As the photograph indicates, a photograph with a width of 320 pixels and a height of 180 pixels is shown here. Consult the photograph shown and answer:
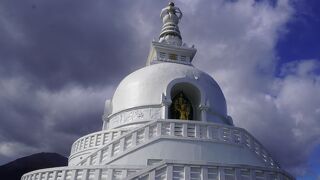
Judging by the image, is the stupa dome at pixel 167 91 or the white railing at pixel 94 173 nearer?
the white railing at pixel 94 173

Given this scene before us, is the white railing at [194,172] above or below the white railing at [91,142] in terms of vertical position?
below

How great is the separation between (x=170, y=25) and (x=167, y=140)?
Answer: 16123 mm

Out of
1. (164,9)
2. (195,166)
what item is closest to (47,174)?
(195,166)

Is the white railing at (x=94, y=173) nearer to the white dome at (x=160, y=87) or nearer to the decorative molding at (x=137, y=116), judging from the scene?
the decorative molding at (x=137, y=116)

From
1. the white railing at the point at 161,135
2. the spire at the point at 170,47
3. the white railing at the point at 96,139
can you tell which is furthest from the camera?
the spire at the point at 170,47

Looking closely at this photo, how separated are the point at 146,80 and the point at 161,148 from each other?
22.7 feet

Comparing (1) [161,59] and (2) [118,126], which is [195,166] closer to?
(2) [118,126]

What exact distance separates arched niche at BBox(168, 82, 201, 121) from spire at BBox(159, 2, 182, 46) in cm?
728

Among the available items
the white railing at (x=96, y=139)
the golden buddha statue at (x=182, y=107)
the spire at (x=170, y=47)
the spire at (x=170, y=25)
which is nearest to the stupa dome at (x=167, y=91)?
the golden buddha statue at (x=182, y=107)

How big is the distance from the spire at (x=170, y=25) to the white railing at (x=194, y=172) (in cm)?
1640

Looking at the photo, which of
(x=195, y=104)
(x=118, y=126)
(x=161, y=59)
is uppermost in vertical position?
(x=161, y=59)

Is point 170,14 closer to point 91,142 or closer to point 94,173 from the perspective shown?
point 91,142

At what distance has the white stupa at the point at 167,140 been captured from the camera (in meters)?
11.1

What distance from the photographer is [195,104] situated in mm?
19672
